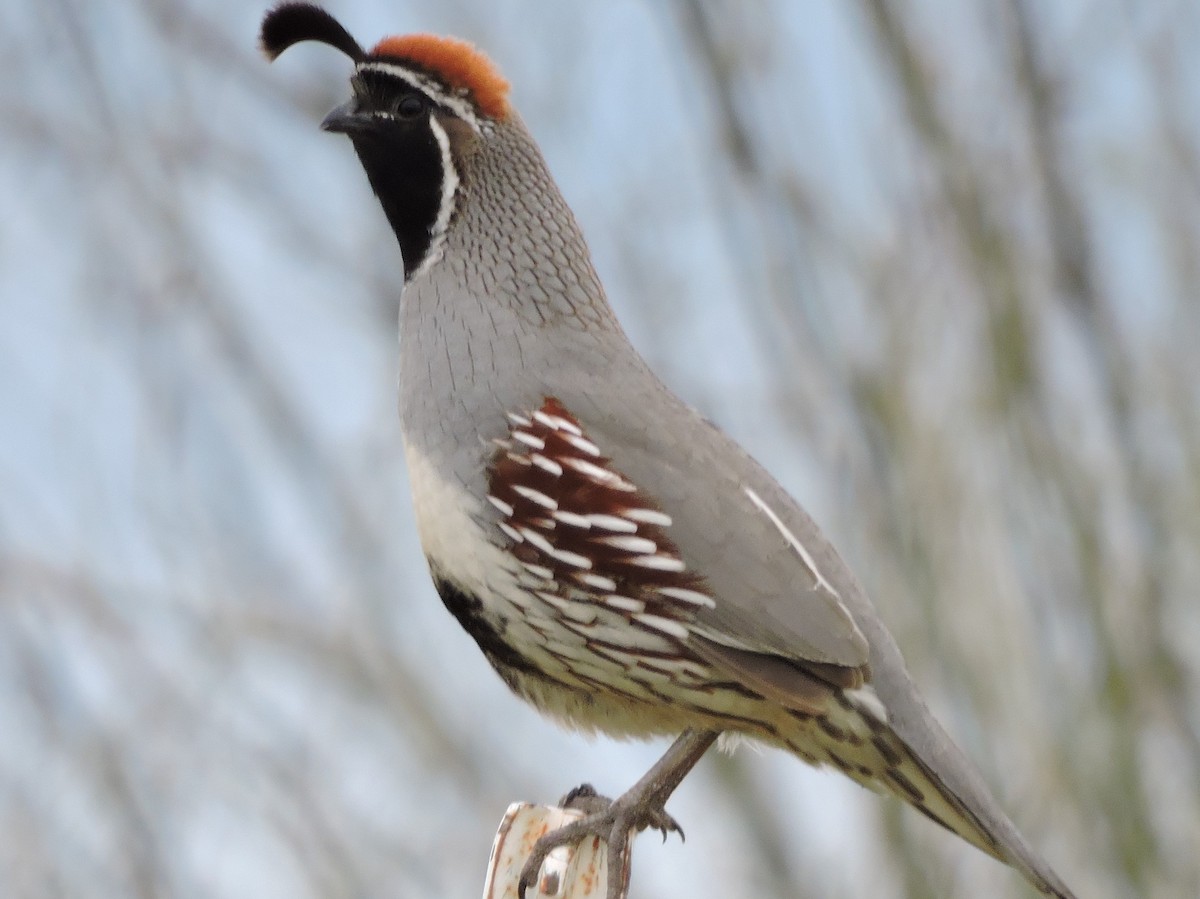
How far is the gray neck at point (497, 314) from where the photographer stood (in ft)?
13.3

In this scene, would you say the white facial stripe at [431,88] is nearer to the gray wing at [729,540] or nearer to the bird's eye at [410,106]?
the bird's eye at [410,106]

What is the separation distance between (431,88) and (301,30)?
1.75ft

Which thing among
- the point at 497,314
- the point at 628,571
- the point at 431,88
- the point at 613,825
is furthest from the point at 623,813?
the point at 431,88

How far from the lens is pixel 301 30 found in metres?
4.70

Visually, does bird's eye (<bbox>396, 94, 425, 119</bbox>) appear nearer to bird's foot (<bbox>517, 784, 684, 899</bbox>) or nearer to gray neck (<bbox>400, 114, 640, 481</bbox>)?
gray neck (<bbox>400, 114, 640, 481</bbox>)

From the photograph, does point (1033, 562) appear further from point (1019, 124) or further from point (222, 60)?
point (222, 60)

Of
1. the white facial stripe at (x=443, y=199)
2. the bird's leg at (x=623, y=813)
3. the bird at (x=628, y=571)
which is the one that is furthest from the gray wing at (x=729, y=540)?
the white facial stripe at (x=443, y=199)

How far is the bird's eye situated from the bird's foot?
71.0 inches

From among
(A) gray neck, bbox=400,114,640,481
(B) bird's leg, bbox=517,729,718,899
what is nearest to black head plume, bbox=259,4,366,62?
(A) gray neck, bbox=400,114,640,481

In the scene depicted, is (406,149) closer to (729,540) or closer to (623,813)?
(729,540)

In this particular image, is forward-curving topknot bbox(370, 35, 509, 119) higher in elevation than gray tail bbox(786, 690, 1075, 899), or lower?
higher

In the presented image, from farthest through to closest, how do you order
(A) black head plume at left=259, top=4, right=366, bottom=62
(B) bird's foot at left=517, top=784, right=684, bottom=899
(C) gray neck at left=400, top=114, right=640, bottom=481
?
(A) black head plume at left=259, top=4, right=366, bottom=62, (C) gray neck at left=400, top=114, right=640, bottom=481, (B) bird's foot at left=517, top=784, right=684, bottom=899

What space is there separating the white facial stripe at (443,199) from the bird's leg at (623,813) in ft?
4.62

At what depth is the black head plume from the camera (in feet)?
15.1
